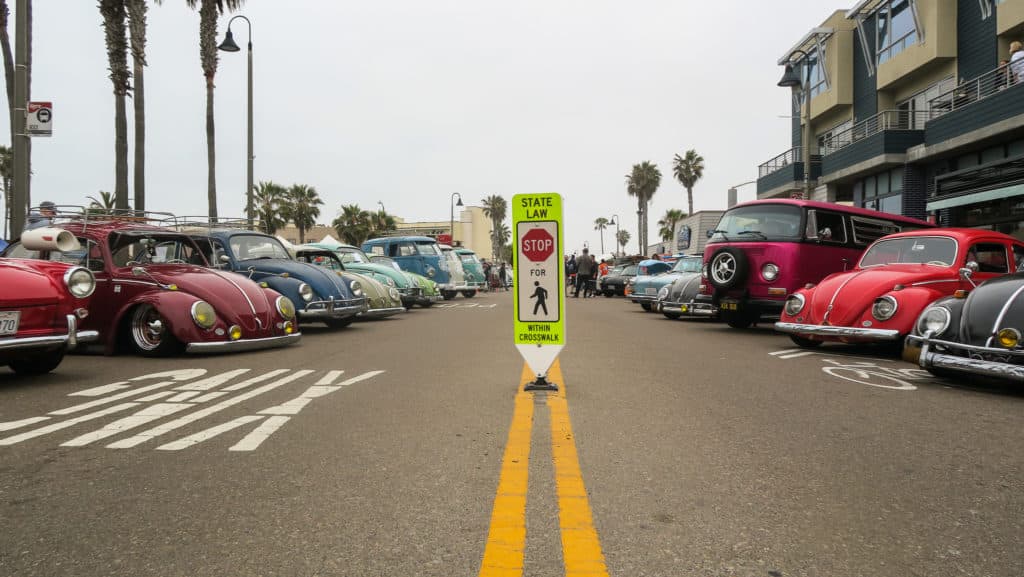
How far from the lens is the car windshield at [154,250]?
8.76 metres

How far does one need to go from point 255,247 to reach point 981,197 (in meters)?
16.3

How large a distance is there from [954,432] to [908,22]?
21.7 metres

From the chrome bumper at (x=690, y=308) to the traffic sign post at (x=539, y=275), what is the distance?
8.11m

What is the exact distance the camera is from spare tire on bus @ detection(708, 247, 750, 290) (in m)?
11.6

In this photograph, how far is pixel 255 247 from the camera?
462 inches

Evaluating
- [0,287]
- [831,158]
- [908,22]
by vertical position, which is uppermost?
[908,22]

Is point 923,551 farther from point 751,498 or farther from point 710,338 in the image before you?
point 710,338

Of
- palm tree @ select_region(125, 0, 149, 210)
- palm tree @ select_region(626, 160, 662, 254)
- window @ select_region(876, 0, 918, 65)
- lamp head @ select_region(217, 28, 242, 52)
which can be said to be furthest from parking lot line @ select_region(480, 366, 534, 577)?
palm tree @ select_region(626, 160, 662, 254)

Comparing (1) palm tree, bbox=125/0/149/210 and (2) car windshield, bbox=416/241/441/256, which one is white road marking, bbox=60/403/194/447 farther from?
(2) car windshield, bbox=416/241/441/256

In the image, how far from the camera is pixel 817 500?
120 inches

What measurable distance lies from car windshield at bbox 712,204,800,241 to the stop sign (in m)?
7.40

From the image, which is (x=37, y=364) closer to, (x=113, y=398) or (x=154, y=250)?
(x=113, y=398)

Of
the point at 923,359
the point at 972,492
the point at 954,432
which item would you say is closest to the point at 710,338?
the point at 923,359

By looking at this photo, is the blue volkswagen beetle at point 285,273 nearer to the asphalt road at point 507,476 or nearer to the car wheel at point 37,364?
the car wheel at point 37,364
